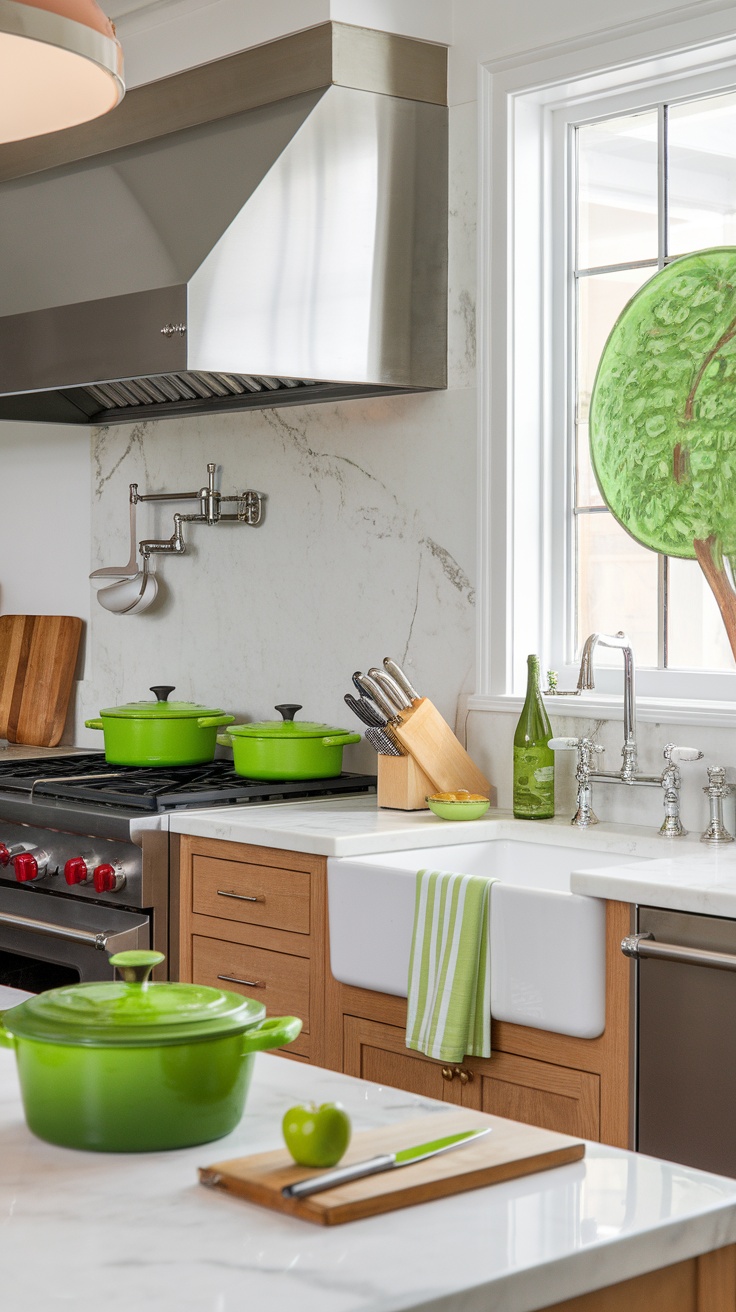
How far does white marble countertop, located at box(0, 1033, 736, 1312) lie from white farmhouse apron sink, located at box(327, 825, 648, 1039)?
1.06 m

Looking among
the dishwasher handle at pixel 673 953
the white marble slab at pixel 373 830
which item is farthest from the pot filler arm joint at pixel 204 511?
the dishwasher handle at pixel 673 953

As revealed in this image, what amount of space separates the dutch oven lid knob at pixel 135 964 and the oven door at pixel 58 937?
5.42ft

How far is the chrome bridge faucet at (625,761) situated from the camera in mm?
2639

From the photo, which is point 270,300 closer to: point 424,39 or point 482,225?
point 482,225

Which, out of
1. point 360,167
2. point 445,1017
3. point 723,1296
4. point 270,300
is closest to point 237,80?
point 360,167

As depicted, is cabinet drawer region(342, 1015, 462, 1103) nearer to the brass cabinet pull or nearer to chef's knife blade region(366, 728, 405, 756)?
the brass cabinet pull

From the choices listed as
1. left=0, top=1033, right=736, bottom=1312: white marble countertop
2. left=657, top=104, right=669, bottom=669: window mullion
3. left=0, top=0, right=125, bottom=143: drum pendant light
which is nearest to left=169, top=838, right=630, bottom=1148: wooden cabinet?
left=657, top=104, right=669, bottom=669: window mullion

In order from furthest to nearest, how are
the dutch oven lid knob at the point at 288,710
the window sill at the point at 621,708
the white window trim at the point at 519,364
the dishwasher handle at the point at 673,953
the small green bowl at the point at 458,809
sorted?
the dutch oven lid knob at the point at 288,710, the white window trim at the point at 519,364, the small green bowl at the point at 458,809, the window sill at the point at 621,708, the dishwasher handle at the point at 673,953

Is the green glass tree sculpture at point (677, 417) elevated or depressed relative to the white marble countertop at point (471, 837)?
elevated

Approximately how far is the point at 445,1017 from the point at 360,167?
1.71m

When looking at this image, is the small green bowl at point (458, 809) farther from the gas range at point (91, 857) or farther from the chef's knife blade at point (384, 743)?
the gas range at point (91, 857)

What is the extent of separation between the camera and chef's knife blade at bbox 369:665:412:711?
295 cm

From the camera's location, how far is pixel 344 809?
290 cm

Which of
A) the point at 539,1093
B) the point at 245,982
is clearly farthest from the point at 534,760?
the point at 539,1093
